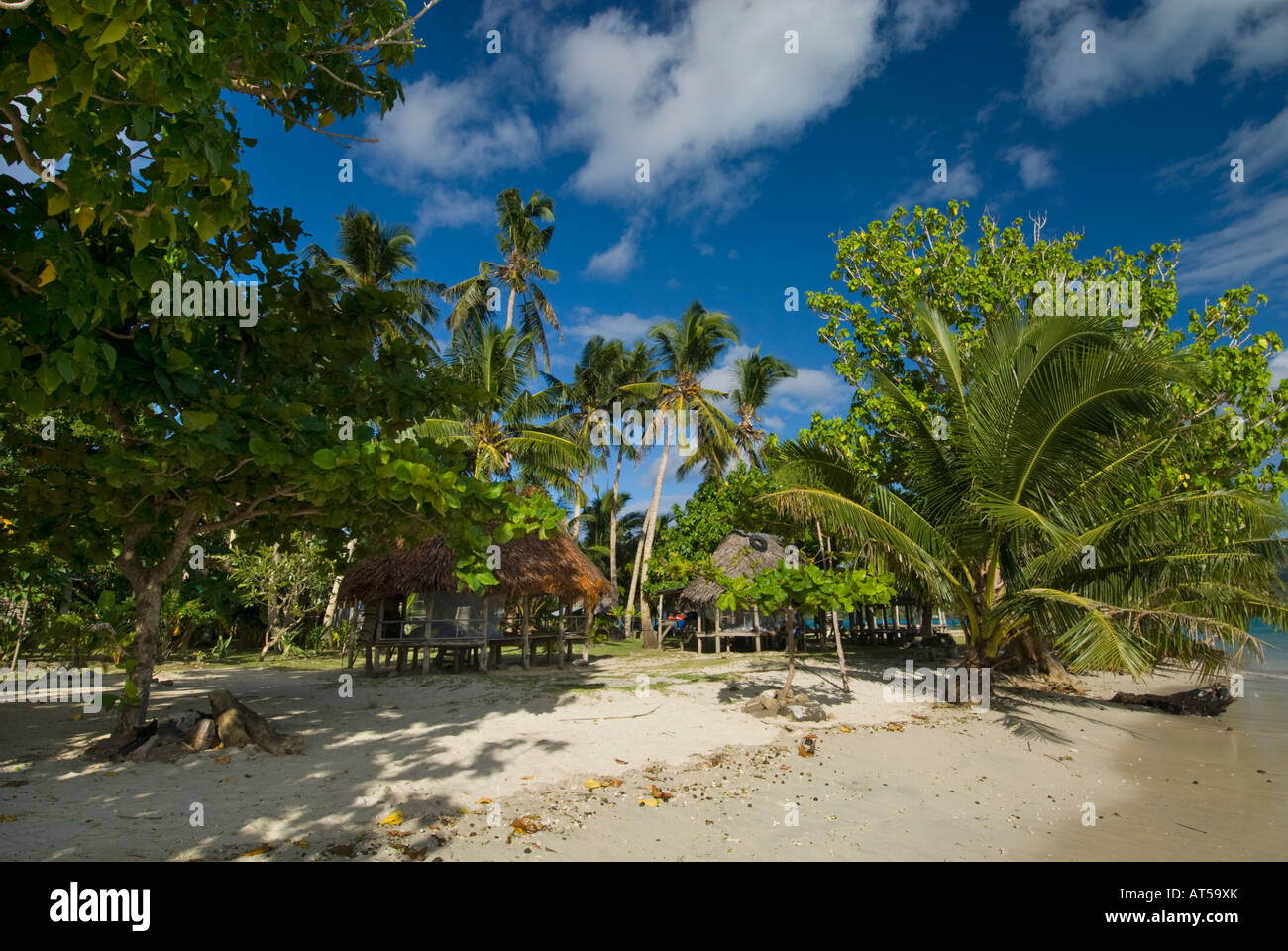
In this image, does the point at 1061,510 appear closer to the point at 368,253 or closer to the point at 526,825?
the point at 526,825

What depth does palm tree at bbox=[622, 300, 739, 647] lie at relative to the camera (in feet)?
78.4

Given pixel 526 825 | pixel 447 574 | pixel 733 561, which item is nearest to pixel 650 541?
pixel 733 561

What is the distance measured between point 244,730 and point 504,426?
13.0 metres

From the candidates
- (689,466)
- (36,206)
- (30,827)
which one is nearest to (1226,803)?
(30,827)

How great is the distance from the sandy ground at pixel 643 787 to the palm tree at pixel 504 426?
338 inches

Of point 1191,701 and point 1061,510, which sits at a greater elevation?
point 1061,510

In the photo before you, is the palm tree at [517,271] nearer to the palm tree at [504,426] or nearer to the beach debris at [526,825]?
the palm tree at [504,426]

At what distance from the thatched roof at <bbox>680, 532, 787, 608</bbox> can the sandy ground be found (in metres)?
10.0

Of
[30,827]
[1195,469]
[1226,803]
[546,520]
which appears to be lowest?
[1226,803]

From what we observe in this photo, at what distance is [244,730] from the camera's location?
6168 mm

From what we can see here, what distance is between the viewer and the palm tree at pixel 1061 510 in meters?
8.43
